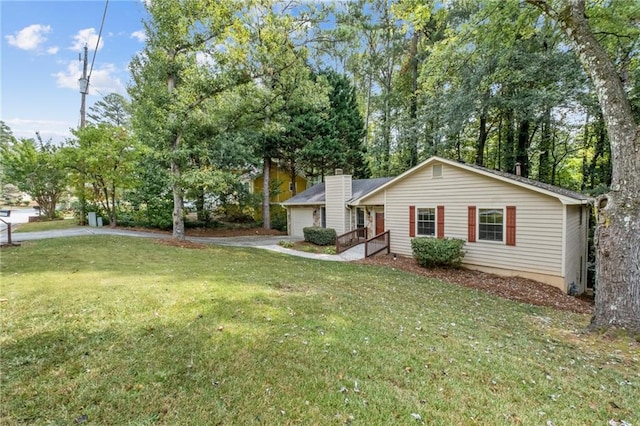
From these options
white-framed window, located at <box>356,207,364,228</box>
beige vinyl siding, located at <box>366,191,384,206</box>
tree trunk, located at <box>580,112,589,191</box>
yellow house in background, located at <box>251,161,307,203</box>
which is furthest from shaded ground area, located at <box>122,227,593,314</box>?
yellow house in background, located at <box>251,161,307,203</box>

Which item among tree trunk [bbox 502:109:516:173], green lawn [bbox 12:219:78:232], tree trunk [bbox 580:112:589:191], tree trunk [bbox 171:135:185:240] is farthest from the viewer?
tree trunk [bbox 502:109:516:173]

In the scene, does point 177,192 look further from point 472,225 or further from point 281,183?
point 472,225

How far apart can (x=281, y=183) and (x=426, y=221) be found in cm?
1452

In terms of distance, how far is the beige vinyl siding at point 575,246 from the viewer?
33.0 feet

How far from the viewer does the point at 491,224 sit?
11.0 m

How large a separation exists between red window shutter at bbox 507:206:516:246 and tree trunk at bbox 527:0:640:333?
16.8 ft

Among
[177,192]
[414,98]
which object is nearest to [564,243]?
[177,192]

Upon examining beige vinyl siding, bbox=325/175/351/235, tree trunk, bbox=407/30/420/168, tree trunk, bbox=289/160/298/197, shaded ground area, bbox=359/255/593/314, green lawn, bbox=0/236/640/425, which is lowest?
shaded ground area, bbox=359/255/593/314

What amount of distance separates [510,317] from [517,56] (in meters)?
→ 13.6

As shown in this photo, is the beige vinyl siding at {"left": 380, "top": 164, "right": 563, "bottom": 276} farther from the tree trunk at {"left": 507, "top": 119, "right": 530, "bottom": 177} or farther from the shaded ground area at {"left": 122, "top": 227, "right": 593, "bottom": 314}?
the tree trunk at {"left": 507, "top": 119, "right": 530, "bottom": 177}

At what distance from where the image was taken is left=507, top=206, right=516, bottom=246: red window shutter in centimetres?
1038

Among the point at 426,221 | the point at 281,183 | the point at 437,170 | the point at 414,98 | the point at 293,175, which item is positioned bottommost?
the point at 426,221

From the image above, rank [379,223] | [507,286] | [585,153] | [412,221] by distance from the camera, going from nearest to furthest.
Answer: [507,286] < [412,221] < [379,223] < [585,153]

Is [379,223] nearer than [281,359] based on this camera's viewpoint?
No
